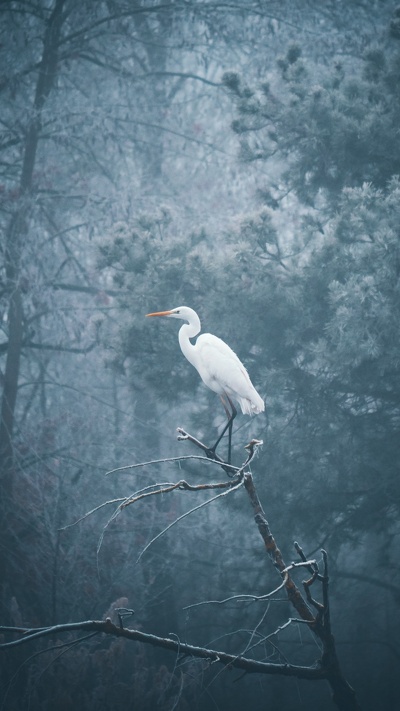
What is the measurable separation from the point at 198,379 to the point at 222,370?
245 centimetres

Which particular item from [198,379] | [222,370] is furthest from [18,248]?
[222,370]

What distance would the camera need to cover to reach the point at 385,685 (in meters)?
7.18

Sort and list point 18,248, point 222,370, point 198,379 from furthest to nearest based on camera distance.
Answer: point 18,248, point 198,379, point 222,370

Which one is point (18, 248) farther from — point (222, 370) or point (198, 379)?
point (222, 370)

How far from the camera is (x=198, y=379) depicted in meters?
7.47

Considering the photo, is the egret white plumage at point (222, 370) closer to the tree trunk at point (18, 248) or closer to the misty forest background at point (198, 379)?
the misty forest background at point (198, 379)

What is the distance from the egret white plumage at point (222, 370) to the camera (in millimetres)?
5016

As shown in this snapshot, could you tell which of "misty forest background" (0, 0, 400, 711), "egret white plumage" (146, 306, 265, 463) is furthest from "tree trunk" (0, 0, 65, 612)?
"egret white plumage" (146, 306, 265, 463)

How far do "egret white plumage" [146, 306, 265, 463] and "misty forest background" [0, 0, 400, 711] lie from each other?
1.38 meters

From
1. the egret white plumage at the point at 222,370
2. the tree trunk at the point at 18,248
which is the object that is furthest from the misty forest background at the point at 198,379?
the egret white plumage at the point at 222,370

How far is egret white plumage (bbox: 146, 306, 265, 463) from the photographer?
16.5 feet

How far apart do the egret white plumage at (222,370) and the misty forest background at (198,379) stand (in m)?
1.38

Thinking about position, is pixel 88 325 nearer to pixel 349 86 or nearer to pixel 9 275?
pixel 9 275

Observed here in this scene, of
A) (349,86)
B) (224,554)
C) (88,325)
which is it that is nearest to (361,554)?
(224,554)
